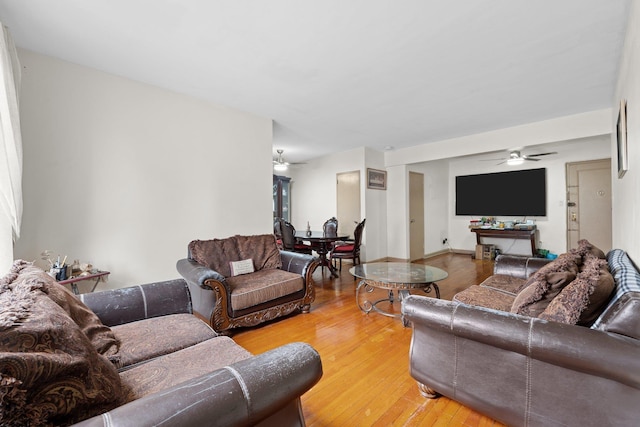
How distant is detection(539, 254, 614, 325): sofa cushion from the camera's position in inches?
50.0

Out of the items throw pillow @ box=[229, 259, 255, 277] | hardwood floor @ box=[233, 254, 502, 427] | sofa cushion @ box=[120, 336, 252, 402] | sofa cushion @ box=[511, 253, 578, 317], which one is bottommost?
hardwood floor @ box=[233, 254, 502, 427]

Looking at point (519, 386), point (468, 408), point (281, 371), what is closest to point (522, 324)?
point (519, 386)

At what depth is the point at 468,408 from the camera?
1.61m

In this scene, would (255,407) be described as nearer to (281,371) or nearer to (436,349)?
(281,371)

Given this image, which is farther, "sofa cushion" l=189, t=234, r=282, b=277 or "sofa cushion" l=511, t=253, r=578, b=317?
"sofa cushion" l=189, t=234, r=282, b=277

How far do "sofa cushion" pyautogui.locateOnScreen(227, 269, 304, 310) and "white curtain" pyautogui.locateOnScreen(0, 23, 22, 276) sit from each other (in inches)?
62.2

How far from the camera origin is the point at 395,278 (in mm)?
2781

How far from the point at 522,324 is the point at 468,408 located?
2.30 ft

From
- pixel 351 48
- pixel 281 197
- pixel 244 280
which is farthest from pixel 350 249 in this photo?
pixel 351 48

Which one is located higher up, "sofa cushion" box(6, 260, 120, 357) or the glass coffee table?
"sofa cushion" box(6, 260, 120, 357)

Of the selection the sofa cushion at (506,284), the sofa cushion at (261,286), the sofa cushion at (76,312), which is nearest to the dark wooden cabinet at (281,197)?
the sofa cushion at (261,286)

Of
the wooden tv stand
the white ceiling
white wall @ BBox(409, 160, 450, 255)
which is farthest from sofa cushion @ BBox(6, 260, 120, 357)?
the wooden tv stand

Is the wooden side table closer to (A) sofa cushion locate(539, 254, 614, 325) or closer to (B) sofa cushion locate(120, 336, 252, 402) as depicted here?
(B) sofa cushion locate(120, 336, 252, 402)

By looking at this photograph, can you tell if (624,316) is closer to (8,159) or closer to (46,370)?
(46,370)
